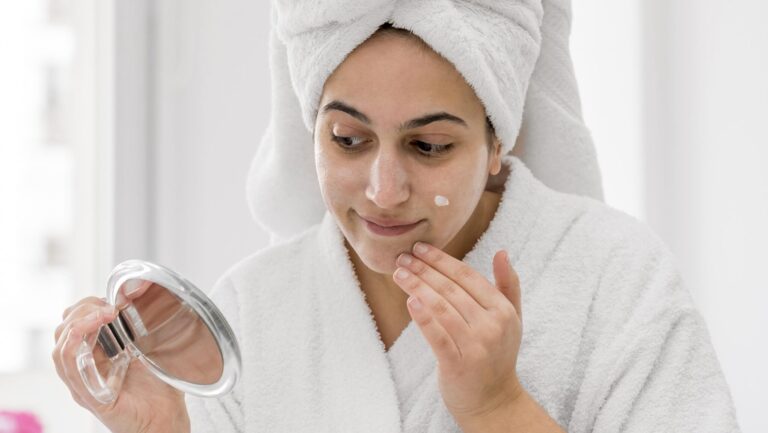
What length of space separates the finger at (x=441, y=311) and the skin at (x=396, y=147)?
53 mm

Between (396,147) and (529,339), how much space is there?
0.29 m

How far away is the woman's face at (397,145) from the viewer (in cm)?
90

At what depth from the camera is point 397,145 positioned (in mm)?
914

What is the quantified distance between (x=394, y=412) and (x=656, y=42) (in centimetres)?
88

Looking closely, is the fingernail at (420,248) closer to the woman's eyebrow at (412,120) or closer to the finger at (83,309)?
the woman's eyebrow at (412,120)

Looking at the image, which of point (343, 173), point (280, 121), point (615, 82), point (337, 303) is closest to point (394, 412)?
point (337, 303)

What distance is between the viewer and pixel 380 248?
3.19ft

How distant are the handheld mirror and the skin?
0.20 m

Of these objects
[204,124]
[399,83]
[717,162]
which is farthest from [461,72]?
[204,124]

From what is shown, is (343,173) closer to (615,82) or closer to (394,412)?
(394,412)

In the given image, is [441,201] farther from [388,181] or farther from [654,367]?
[654,367]

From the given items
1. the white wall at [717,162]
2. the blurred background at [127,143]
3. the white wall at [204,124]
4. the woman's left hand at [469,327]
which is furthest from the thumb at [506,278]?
the white wall at [204,124]

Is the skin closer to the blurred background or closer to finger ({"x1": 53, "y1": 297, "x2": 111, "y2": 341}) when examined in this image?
finger ({"x1": 53, "y1": 297, "x2": 111, "y2": 341})

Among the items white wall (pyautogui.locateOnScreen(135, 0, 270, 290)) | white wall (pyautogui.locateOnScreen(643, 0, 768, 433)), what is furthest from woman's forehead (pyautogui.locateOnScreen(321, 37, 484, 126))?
white wall (pyautogui.locateOnScreen(135, 0, 270, 290))
